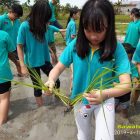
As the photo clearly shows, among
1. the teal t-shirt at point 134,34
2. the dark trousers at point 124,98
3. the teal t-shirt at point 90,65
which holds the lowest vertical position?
the dark trousers at point 124,98

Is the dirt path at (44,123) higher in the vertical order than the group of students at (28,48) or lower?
lower

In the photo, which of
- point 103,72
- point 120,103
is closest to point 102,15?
point 103,72

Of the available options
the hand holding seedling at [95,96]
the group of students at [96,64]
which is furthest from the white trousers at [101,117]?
the hand holding seedling at [95,96]

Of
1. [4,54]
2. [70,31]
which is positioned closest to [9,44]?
[4,54]

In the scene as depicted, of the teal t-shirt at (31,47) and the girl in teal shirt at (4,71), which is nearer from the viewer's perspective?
the girl in teal shirt at (4,71)

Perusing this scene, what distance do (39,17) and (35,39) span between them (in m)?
0.39

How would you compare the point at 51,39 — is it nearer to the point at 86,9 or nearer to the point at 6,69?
the point at 6,69

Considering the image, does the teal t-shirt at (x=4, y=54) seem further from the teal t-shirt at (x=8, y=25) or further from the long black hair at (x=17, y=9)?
the teal t-shirt at (x=8, y=25)

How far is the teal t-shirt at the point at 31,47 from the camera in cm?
483

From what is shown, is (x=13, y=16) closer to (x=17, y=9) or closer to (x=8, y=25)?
(x=8, y=25)

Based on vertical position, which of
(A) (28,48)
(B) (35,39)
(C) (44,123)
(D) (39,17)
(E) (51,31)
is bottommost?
(C) (44,123)

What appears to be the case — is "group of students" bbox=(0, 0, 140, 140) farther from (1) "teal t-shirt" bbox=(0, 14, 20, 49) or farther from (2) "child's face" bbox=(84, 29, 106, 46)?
(1) "teal t-shirt" bbox=(0, 14, 20, 49)

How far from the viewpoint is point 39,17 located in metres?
4.69

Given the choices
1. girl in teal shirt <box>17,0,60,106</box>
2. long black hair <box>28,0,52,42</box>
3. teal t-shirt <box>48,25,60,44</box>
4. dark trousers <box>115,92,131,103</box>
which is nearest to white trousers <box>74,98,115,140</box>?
dark trousers <box>115,92,131,103</box>
